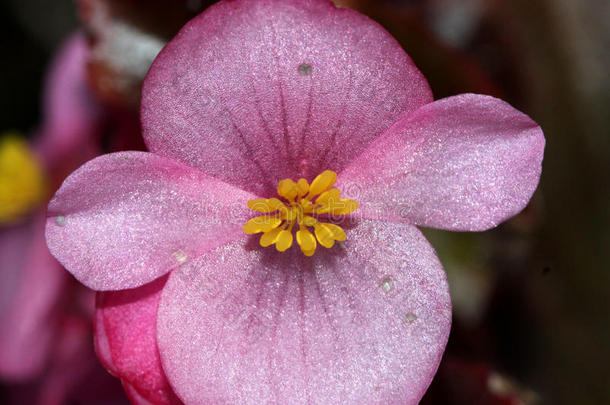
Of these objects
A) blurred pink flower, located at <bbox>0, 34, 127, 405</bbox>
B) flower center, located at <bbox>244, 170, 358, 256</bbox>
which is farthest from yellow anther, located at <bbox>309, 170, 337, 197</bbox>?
blurred pink flower, located at <bbox>0, 34, 127, 405</bbox>

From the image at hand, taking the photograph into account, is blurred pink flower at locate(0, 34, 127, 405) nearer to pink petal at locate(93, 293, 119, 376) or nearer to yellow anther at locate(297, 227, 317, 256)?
pink petal at locate(93, 293, 119, 376)

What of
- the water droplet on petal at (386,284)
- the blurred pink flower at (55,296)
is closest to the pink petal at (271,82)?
the water droplet on petal at (386,284)

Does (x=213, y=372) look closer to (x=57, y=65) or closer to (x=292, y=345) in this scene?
(x=292, y=345)

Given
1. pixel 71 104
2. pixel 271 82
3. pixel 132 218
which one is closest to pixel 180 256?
pixel 132 218

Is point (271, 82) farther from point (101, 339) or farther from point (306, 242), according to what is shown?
point (101, 339)

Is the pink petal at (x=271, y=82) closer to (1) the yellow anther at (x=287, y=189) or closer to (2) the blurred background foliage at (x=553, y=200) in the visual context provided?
(1) the yellow anther at (x=287, y=189)
